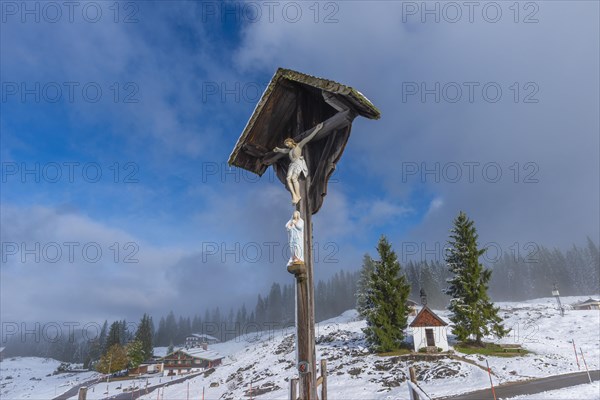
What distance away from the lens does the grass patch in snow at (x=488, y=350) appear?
1222 inches

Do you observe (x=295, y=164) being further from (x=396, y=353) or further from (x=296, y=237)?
(x=396, y=353)

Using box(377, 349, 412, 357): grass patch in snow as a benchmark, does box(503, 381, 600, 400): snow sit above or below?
above

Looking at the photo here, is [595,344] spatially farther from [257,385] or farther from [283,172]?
[283,172]

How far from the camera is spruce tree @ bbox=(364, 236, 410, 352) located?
3475cm

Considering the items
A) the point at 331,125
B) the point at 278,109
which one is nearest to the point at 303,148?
the point at 331,125

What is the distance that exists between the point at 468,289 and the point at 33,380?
314 feet

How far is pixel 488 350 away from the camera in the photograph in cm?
3241

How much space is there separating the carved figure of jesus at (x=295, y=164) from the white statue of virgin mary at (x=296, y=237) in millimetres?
360

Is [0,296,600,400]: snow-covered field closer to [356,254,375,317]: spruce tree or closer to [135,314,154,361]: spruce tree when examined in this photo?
[356,254,375,317]: spruce tree

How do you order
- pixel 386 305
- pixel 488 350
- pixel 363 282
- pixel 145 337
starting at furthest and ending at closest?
pixel 145 337, pixel 363 282, pixel 386 305, pixel 488 350

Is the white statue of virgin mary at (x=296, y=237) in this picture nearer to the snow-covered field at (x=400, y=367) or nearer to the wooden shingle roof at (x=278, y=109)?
the wooden shingle roof at (x=278, y=109)

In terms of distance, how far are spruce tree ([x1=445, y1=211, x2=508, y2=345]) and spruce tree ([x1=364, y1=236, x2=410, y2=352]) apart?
457cm

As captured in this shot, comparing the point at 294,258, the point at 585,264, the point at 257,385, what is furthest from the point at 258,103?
the point at 585,264

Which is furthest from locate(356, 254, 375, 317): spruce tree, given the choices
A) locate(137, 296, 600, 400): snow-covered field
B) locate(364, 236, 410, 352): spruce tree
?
locate(364, 236, 410, 352): spruce tree
